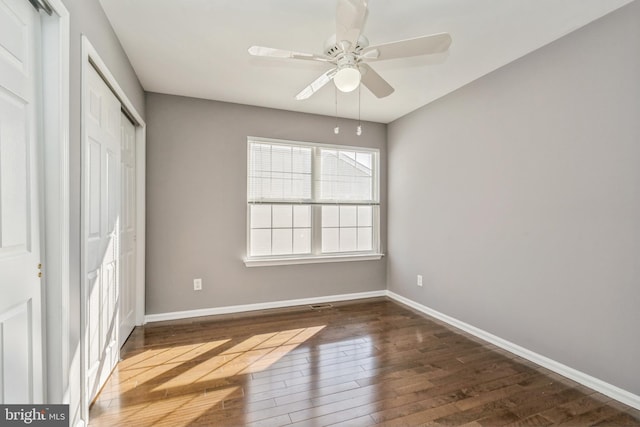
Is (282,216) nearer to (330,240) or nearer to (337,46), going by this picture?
(330,240)

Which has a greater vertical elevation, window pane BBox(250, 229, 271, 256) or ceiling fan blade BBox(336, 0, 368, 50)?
ceiling fan blade BBox(336, 0, 368, 50)

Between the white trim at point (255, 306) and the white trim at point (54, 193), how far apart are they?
2.11 m

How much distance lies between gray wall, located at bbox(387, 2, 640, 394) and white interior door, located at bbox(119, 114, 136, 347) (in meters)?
3.27

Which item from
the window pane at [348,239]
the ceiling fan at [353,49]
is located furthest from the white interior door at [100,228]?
the window pane at [348,239]

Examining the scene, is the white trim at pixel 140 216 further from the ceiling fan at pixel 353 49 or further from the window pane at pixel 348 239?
the window pane at pixel 348 239

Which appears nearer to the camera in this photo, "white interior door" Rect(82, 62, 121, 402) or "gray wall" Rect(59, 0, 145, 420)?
"gray wall" Rect(59, 0, 145, 420)

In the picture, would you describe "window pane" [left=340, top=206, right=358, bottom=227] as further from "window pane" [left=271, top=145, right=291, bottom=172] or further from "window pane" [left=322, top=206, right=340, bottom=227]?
"window pane" [left=271, top=145, right=291, bottom=172]

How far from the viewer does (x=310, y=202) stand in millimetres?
4152

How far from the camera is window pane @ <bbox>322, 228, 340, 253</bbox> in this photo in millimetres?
4258

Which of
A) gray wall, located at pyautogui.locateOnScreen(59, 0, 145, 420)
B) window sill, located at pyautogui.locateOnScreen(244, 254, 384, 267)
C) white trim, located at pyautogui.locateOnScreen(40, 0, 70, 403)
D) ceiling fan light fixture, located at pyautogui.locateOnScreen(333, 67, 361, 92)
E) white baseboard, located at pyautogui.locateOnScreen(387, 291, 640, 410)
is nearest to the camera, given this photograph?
white trim, located at pyautogui.locateOnScreen(40, 0, 70, 403)

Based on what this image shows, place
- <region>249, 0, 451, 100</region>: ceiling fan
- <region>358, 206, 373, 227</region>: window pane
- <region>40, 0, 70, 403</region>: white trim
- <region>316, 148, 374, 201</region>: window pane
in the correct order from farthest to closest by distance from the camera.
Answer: <region>358, 206, 373, 227</region>: window pane
<region>316, 148, 374, 201</region>: window pane
<region>249, 0, 451, 100</region>: ceiling fan
<region>40, 0, 70, 403</region>: white trim

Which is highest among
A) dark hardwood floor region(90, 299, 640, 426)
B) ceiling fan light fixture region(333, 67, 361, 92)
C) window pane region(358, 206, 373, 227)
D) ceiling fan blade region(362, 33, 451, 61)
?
ceiling fan blade region(362, 33, 451, 61)

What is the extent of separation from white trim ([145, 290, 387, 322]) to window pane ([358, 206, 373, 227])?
1.00 meters

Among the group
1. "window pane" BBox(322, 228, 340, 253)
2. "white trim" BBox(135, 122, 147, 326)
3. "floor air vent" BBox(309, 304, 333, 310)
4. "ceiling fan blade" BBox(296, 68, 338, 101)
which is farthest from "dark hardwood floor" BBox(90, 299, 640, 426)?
"ceiling fan blade" BBox(296, 68, 338, 101)
